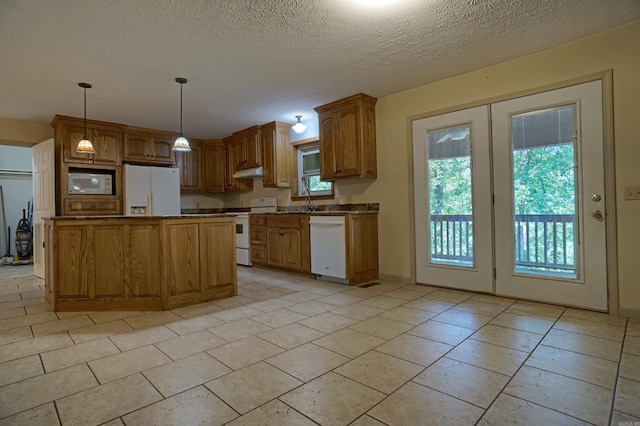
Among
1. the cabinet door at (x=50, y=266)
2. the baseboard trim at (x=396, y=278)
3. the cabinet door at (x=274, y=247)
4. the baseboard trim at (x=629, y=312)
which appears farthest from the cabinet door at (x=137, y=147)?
the baseboard trim at (x=629, y=312)

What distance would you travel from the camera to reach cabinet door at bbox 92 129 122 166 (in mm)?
5102

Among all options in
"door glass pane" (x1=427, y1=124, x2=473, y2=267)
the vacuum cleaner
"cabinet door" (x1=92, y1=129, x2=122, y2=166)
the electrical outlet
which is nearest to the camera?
the electrical outlet

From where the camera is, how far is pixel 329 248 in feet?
13.7

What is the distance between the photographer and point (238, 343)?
2338 millimetres

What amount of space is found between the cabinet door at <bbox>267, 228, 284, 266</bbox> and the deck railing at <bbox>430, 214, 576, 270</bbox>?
7.59ft

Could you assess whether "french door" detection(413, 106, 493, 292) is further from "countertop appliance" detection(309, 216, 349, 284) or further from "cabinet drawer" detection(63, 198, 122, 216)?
"cabinet drawer" detection(63, 198, 122, 216)

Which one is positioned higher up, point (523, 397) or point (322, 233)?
point (322, 233)

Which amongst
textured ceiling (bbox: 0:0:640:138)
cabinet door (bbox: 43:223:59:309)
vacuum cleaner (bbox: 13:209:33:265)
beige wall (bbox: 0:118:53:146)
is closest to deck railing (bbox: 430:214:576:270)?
textured ceiling (bbox: 0:0:640:138)

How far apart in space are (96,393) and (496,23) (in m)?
3.55

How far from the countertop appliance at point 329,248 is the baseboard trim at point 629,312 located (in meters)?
2.48

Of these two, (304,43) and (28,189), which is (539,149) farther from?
(28,189)

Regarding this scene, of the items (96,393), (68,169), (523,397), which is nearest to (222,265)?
(96,393)

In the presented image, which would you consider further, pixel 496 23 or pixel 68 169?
pixel 68 169

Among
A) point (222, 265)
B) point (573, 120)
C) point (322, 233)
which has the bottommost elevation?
point (222, 265)
